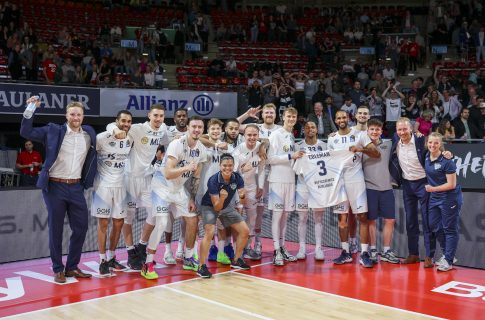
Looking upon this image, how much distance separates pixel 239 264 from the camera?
806cm

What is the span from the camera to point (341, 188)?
8.33 meters

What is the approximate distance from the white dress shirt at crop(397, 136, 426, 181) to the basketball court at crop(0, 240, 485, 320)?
1.25m

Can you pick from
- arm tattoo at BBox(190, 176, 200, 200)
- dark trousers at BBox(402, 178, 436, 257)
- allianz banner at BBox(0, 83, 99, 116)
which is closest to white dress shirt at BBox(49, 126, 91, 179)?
arm tattoo at BBox(190, 176, 200, 200)

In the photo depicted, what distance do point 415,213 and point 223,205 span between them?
2.67 meters

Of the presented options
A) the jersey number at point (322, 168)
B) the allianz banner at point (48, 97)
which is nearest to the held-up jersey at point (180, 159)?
the jersey number at point (322, 168)

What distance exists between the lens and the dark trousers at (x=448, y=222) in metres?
7.74

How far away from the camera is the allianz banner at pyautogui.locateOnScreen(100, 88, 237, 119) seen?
16469 millimetres

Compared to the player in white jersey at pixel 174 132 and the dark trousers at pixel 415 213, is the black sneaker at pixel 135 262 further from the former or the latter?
the dark trousers at pixel 415 213

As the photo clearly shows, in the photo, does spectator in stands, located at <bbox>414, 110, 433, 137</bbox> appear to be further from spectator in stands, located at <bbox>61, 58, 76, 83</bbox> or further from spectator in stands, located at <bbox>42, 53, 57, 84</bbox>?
spectator in stands, located at <bbox>42, 53, 57, 84</bbox>

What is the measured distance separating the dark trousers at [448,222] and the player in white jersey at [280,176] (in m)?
1.90

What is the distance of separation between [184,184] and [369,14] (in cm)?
1956

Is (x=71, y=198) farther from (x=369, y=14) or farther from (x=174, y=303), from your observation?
(x=369, y=14)

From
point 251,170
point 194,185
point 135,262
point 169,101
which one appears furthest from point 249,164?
point 169,101

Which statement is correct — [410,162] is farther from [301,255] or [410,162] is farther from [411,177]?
[301,255]
